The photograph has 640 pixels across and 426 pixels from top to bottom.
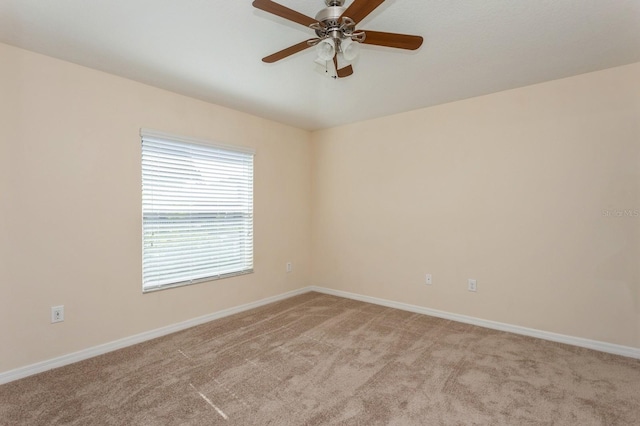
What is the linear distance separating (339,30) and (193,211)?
2402 millimetres

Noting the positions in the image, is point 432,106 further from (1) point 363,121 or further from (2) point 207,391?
(2) point 207,391

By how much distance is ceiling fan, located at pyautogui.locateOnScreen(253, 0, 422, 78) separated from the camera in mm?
1483

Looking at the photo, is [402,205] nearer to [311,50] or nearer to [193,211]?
[311,50]

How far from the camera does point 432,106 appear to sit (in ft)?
11.8

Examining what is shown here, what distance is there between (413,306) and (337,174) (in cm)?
202

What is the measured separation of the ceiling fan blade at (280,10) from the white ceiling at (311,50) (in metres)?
0.30

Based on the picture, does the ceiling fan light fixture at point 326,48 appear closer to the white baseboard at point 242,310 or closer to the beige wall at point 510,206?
the beige wall at point 510,206

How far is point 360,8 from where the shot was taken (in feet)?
4.83

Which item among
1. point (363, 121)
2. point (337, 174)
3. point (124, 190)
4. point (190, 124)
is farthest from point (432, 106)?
point (124, 190)

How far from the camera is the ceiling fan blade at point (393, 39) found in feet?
5.50

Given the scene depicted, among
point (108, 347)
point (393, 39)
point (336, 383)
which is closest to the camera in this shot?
point (393, 39)

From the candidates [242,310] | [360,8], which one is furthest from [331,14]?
[242,310]

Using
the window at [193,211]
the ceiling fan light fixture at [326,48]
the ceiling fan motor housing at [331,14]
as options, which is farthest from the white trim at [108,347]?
the ceiling fan motor housing at [331,14]

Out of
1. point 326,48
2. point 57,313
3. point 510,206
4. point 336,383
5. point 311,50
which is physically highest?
point 311,50
